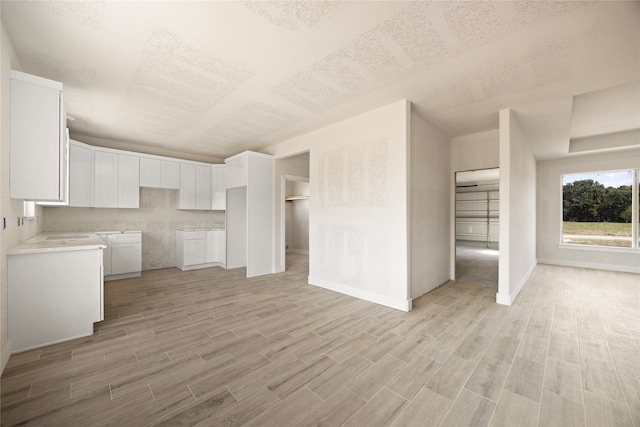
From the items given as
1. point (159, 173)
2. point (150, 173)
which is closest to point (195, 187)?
point (159, 173)

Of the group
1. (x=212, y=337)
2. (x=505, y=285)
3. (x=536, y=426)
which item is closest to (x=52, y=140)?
(x=212, y=337)

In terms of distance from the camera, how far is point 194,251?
19.7ft

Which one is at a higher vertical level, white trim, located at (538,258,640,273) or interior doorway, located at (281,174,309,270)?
interior doorway, located at (281,174,309,270)

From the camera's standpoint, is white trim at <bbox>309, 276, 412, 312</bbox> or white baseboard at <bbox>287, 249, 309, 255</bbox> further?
white baseboard at <bbox>287, 249, 309, 255</bbox>

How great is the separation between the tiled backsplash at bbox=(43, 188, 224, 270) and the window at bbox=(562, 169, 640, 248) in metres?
9.59

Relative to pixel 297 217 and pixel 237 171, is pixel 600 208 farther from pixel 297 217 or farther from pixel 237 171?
pixel 237 171

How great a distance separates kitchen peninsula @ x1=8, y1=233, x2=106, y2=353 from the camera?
93.7 inches

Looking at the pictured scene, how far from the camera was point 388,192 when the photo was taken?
3686mm

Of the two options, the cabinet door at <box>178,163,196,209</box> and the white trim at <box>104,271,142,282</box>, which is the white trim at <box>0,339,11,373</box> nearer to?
the white trim at <box>104,271,142,282</box>

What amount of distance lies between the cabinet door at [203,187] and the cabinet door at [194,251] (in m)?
0.91

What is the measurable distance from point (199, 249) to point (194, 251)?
116 mm

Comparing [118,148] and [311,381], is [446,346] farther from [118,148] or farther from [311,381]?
[118,148]

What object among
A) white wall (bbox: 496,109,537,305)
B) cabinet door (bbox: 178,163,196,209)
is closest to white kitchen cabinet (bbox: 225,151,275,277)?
cabinet door (bbox: 178,163,196,209)

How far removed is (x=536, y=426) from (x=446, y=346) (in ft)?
3.14
